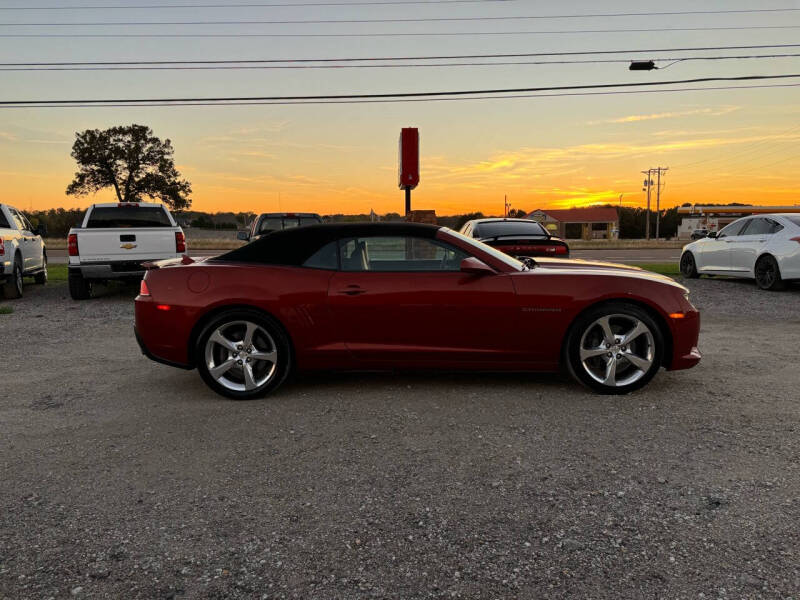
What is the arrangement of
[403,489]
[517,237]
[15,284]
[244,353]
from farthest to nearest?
[15,284]
[517,237]
[244,353]
[403,489]

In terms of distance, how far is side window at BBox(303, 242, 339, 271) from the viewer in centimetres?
502

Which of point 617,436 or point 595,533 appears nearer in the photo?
point 595,533

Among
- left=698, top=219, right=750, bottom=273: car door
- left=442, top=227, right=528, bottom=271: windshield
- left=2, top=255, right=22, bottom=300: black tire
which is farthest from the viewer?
left=698, top=219, right=750, bottom=273: car door

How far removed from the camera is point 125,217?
11703mm

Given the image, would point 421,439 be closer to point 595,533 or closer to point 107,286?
point 595,533

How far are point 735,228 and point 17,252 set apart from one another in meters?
15.2

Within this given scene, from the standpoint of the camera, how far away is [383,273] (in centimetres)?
496

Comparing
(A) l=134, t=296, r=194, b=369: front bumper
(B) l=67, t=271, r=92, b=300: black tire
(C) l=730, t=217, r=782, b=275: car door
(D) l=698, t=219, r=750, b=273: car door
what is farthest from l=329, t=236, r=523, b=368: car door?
(D) l=698, t=219, r=750, b=273: car door

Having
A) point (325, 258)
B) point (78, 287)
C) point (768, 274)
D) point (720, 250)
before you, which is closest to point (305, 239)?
point (325, 258)

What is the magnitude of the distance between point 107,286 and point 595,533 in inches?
572

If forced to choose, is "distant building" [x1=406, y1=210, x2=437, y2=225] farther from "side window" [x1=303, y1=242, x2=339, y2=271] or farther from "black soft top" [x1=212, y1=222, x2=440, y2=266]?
"side window" [x1=303, y1=242, x2=339, y2=271]

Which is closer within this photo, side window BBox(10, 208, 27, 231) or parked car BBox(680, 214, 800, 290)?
parked car BBox(680, 214, 800, 290)

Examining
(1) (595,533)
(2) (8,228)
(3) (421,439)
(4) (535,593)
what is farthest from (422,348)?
(2) (8,228)

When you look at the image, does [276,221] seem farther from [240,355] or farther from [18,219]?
[240,355]
